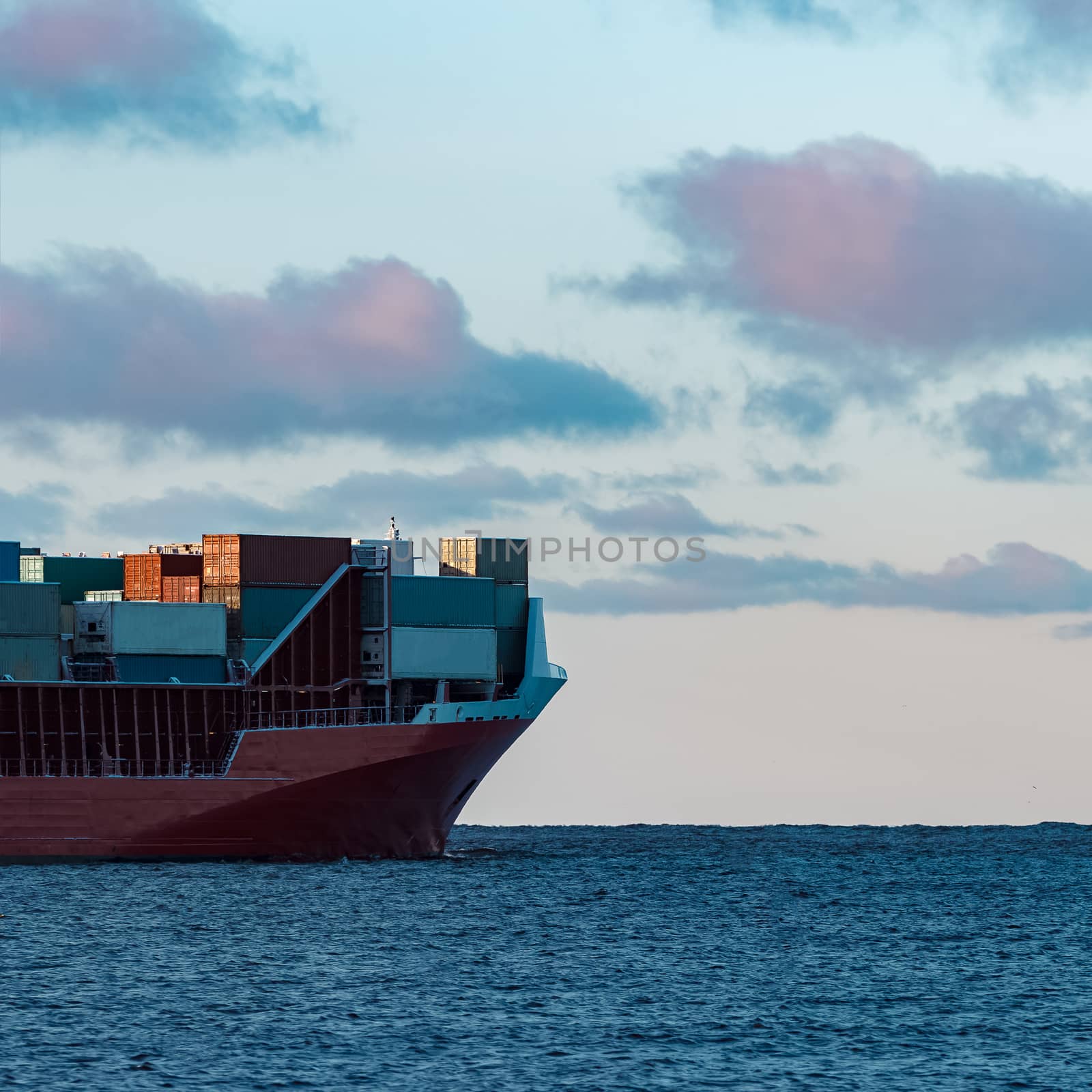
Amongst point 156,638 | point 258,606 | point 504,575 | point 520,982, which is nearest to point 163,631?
point 156,638

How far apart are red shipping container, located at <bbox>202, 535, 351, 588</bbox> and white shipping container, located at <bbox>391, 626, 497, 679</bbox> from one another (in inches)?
167

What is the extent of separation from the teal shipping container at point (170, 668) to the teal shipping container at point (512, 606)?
1324 cm

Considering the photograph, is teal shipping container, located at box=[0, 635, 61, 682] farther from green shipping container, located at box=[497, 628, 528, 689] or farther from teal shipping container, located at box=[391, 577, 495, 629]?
green shipping container, located at box=[497, 628, 528, 689]

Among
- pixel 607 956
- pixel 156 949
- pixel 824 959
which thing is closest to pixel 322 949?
pixel 156 949

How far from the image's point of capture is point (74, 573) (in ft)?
288

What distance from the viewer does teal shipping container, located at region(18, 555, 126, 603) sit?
87250mm

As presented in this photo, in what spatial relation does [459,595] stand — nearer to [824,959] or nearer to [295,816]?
[295,816]

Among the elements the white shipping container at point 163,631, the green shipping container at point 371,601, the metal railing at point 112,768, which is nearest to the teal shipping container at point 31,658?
the white shipping container at point 163,631

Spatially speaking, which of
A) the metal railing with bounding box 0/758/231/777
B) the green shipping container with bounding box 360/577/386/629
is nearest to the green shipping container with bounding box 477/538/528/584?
the green shipping container with bounding box 360/577/386/629

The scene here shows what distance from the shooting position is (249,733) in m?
81.1

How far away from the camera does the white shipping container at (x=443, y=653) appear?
85188mm

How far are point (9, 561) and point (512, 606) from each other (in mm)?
22735

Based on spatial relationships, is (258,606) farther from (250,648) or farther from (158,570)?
(158,570)

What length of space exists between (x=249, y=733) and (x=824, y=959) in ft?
96.0
